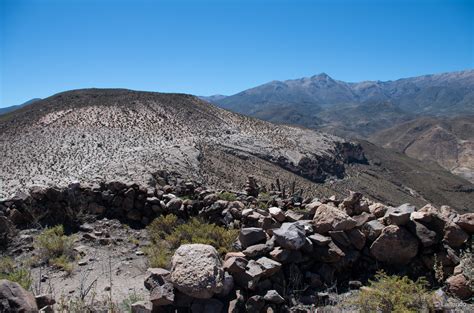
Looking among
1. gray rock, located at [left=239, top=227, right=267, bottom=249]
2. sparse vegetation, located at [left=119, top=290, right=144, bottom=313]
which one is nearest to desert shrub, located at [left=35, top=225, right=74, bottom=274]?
sparse vegetation, located at [left=119, top=290, right=144, bottom=313]

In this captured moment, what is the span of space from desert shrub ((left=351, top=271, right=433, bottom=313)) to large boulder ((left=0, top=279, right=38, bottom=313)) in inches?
166

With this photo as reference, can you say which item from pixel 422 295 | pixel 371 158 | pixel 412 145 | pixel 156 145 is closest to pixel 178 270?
pixel 422 295

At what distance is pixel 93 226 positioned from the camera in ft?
33.2

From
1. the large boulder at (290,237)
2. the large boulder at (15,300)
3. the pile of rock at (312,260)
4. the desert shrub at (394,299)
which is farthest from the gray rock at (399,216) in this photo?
the large boulder at (15,300)

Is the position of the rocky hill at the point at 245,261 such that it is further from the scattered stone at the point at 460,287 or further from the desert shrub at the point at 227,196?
the desert shrub at the point at 227,196

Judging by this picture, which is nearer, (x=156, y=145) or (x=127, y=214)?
(x=127, y=214)

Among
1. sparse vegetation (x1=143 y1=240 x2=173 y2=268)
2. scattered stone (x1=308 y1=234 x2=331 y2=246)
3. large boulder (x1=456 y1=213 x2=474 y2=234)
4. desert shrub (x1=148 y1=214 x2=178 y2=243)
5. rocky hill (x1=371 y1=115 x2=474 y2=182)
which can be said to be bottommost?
rocky hill (x1=371 y1=115 x2=474 y2=182)

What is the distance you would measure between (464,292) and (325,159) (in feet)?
194

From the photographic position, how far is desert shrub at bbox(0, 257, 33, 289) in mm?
6391

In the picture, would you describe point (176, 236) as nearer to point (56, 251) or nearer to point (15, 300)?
point (56, 251)

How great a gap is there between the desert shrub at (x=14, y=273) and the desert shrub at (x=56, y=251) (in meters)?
0.49

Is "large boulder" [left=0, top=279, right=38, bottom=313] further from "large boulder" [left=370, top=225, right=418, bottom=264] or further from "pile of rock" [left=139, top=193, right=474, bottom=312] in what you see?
"large boulder" [left=370, top=225, right=418, bottom=264]

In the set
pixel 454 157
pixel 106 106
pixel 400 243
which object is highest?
pixel 106 106

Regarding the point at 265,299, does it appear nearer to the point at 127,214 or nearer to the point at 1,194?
the point at 127,214
